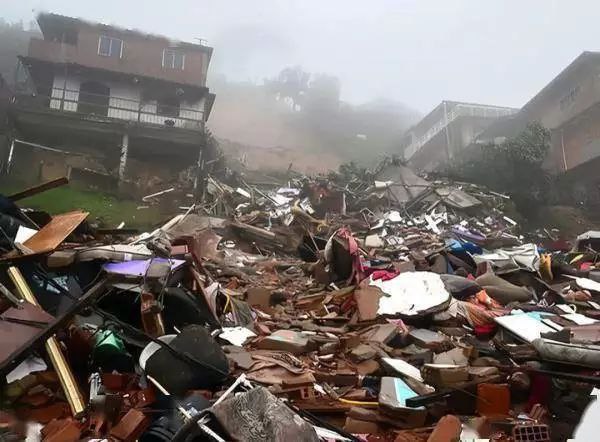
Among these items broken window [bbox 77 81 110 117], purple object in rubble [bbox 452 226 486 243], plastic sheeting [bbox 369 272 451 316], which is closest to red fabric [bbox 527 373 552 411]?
plastic sheeting [bbox 369 272 451 316]

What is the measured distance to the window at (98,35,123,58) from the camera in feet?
78.0

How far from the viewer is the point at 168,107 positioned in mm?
22844

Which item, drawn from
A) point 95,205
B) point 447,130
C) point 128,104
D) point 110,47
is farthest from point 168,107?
point 447,130

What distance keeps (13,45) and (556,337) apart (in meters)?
47.8

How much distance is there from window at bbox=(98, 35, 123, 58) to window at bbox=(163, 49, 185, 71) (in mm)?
2214

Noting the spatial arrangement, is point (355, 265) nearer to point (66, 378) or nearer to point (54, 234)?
point (54, 234)

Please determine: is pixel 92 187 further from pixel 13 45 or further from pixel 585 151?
pixel 13 45

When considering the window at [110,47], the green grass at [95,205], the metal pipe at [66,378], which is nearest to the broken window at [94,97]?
the window at [110,47]

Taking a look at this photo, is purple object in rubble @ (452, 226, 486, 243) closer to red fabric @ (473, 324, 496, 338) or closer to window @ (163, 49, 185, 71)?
red fabric @ (473, 324, 496, 338)

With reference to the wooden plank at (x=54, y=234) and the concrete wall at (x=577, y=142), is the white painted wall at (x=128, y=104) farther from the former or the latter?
the concrete wall at (x=577, y=142)

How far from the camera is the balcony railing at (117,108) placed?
68.4ft

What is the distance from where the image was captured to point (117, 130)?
20531 millimetres

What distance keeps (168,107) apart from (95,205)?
7.31 meters

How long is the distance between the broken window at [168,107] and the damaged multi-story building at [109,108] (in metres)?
0.05
